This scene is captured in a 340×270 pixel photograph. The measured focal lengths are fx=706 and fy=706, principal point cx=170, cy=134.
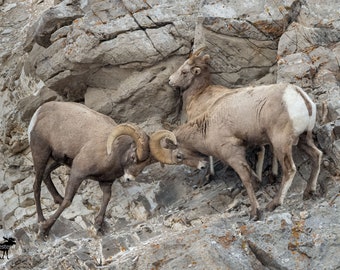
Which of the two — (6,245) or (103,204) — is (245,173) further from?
(6,245)

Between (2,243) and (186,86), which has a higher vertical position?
(186,86)

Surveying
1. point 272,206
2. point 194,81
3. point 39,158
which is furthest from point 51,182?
point 272,206

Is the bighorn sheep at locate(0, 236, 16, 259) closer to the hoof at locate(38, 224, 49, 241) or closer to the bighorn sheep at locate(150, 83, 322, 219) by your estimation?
the hoof at locate(38, 224, 49, 241)

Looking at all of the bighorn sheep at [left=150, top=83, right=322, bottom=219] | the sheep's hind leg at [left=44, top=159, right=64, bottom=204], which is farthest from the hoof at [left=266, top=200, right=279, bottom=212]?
the sheep's hind leg at [left=44, top=159, right=64, bottom=204]

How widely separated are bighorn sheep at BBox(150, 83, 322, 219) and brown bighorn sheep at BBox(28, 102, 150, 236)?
454 millimetres

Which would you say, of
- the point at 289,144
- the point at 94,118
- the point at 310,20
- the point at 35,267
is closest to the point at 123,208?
the point at 94,118

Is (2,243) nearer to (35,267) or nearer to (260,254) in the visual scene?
(35,267)

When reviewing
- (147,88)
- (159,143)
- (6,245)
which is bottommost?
(6,245)

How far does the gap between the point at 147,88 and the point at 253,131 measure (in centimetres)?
Answer: 334

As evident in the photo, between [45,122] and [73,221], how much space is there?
1907 mm

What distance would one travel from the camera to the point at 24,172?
14.7m

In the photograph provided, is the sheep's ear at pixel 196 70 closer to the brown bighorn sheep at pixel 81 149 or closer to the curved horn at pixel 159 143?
the curved horn at pixel 159 143

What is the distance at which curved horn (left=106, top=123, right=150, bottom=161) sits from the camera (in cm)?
1196

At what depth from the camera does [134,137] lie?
12109 mm
